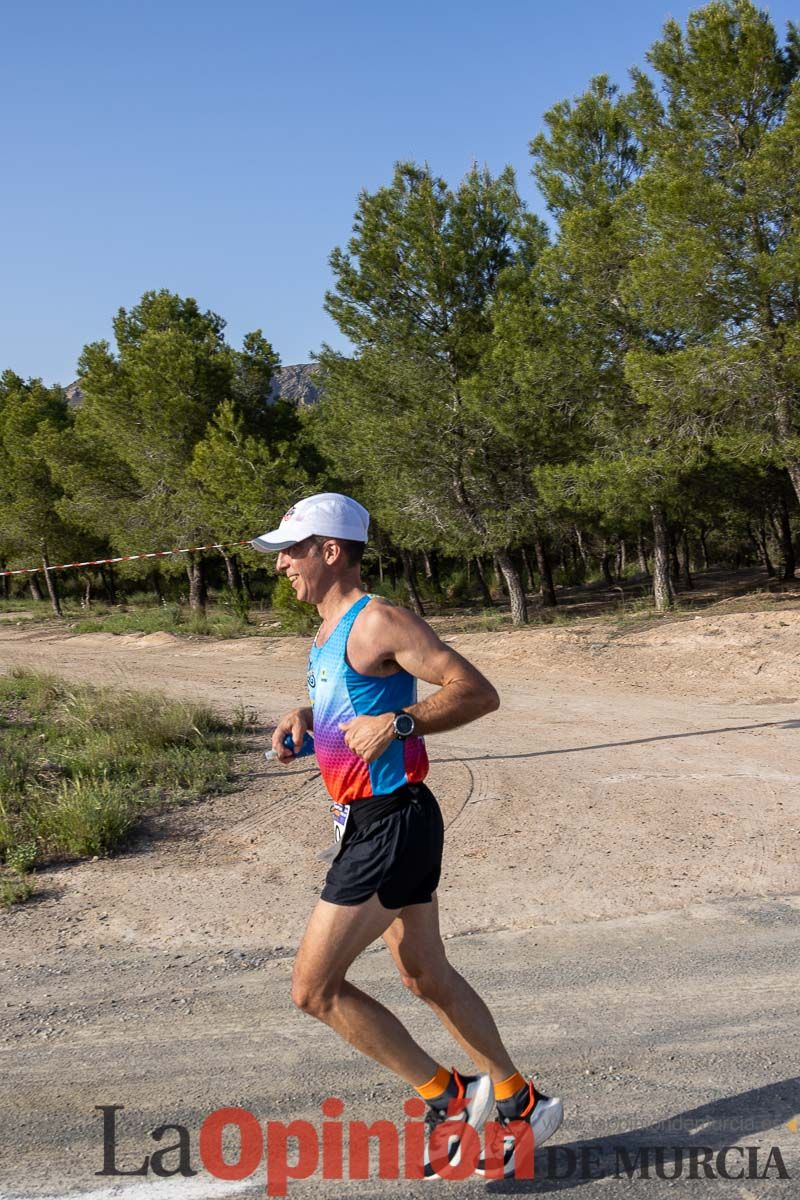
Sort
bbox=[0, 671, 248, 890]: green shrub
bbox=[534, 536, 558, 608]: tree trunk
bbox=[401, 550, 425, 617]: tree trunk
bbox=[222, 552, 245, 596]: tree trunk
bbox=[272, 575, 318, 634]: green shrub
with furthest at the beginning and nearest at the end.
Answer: bbox=[222, 552, 245, 596]: tree trunk, bbox=[401, 550, 425, 617]: tree trunk, bbox=[534, 536, 558, 608]: tree trunk, bbox=[272, 575, 318, 634]: green shrub, bbox=[0, 671, 248, 890]: green shrub

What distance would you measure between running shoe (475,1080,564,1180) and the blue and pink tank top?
1.10 m

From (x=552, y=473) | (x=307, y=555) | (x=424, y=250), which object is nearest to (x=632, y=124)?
(x=424, y=250)

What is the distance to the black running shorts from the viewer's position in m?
2.99

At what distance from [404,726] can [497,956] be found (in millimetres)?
2609

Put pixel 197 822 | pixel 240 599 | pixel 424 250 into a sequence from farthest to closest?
1. pixel 240 599
2. pixel 424 250
3. pixel 197 822

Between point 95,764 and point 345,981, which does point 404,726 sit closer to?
point 345,981

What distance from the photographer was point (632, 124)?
19.6 metres

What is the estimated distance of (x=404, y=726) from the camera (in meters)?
2.88

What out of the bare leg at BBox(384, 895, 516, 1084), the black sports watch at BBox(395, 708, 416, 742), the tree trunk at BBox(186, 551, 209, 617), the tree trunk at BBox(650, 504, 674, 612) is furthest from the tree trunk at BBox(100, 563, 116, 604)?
the black sports watch at BBox(395, 708, 416, 742)

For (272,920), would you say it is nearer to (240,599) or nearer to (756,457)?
(756,457)

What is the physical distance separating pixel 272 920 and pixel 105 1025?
1.39 metres

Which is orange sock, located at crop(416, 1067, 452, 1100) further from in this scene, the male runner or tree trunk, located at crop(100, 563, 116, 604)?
tree trunk, located at crop(100, 563, 116, 604)

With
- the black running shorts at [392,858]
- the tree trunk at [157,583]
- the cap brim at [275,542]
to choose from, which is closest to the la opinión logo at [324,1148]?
the black running shorts at [392,858]

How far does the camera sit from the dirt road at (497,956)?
11.7ft
